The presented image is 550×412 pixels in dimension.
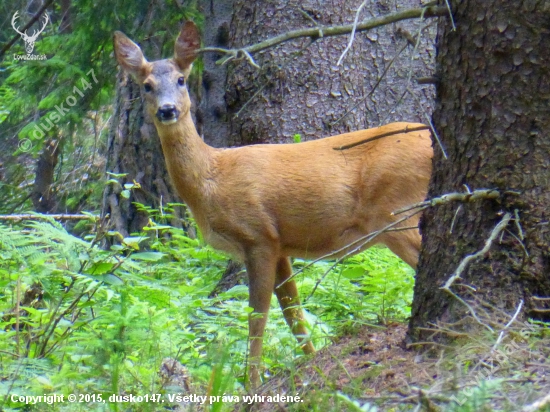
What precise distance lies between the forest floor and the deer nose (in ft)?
8.64

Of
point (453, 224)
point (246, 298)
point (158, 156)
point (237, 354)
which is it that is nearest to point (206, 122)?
point (158, 156)

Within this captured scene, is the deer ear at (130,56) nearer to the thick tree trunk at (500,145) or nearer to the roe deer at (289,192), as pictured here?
the roe deer at (289,192)

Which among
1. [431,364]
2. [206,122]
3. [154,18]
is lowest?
[431,364]

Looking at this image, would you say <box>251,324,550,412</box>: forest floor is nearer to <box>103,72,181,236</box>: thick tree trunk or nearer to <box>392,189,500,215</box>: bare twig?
<box>392,189,500,215</box>: bare twig

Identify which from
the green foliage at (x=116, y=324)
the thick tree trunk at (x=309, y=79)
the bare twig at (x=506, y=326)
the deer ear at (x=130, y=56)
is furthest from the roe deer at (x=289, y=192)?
the bare twig at (x=506, y=326)

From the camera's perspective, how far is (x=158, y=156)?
864 cm

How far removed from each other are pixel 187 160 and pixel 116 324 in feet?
8.19

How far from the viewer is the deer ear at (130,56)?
6230mm

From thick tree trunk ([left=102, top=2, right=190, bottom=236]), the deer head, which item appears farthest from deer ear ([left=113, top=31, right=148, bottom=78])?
thick tree trunk ([left=102, top=2, right=190, bottom=236])

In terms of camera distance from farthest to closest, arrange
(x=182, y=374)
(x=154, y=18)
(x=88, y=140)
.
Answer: (x=88, y=140) < (x=154, y=18) < (x=182, y=374)

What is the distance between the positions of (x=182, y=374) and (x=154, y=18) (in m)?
4.88

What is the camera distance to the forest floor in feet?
8.45

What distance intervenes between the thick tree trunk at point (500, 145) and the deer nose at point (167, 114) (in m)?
2.85

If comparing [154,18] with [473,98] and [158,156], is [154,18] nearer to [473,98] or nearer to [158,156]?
[158,156]
